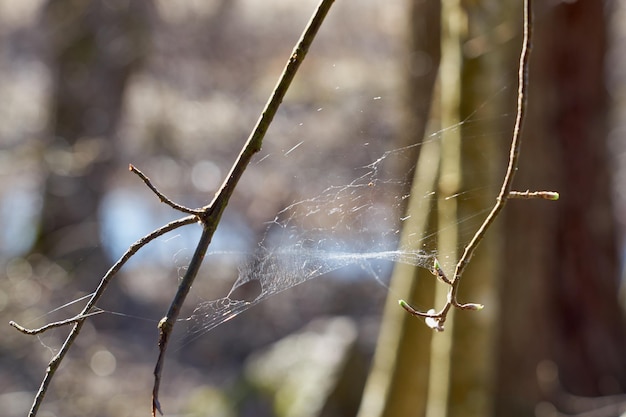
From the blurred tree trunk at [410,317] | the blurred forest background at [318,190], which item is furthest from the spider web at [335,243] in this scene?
the blurred tree trunk at [410,317]

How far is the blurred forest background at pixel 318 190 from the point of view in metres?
3.84

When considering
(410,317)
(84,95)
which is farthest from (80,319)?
(84,95)

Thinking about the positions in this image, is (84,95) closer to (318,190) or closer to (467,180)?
(318,190)

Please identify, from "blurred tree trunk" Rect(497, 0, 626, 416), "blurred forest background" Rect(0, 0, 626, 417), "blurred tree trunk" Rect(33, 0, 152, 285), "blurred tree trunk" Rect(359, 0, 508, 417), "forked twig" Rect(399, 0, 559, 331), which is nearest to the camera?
"forked twig" Rect(399, 0, 559, 331)

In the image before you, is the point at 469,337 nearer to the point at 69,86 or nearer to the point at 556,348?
the point at 556,348

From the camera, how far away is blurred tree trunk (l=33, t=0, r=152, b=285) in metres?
10.3

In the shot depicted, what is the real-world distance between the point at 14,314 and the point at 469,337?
591 centimetres

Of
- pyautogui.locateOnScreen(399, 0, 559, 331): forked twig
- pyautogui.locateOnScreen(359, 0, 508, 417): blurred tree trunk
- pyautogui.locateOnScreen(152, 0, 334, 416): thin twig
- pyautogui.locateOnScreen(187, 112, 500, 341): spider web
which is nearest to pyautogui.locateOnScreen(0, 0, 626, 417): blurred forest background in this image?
pyautogui.locateOnScreen(359, 0, 508, 417): blurred tree trunk

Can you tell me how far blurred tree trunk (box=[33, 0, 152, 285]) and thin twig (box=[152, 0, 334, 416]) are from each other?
879cm

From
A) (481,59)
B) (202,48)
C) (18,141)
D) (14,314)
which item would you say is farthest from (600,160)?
(18,141)

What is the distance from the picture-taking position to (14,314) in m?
8.16

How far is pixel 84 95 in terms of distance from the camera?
424 inches

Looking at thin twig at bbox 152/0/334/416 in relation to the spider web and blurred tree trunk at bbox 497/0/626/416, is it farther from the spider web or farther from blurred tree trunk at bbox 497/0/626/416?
blurred tree trunk at bbox 497/0/626/416

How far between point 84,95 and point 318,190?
6496 mm
